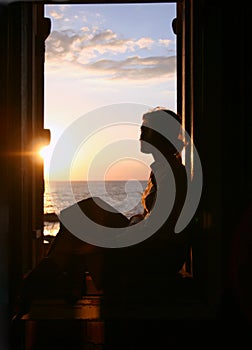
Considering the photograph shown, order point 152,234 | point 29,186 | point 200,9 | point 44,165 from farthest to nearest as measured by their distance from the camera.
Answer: point 44,165, point 29,186, point 152,234, point 200,9

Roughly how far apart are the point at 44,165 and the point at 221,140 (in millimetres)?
2129

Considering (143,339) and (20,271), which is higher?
(20,271)

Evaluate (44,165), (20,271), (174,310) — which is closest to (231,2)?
(174,310)

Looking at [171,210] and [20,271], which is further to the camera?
[171,210]

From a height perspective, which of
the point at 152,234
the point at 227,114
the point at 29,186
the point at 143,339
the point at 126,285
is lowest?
the point at 143,339

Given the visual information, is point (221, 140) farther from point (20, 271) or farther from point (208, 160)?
point (20, 271)

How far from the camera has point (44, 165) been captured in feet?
13.9

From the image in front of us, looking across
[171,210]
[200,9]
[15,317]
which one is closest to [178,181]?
[171,210]

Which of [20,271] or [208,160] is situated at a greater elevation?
[208,160]

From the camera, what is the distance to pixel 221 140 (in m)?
2.38

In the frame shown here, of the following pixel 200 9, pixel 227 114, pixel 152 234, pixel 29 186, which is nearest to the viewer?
pixel 227 114

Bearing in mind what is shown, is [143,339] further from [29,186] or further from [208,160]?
[29,186]

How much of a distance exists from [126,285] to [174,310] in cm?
31

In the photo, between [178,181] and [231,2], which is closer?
[231,2]
